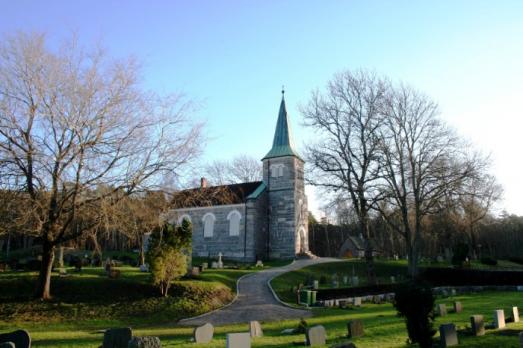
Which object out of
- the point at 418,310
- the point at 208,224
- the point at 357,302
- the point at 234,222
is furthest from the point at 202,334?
the point at 208,224

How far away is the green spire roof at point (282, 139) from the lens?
Answer: 38844 mm

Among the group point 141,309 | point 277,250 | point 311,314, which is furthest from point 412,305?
point 277,250

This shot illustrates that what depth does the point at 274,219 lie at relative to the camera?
1503 inches

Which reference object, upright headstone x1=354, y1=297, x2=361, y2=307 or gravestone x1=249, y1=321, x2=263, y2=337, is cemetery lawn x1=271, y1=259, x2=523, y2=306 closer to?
upright headstone x1=354, y1=297, x2=361, y2=307

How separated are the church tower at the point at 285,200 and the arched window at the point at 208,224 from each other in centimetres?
555

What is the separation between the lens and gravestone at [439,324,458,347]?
29.7 feet

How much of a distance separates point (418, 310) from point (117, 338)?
6.53 m

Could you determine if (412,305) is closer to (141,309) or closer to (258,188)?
(141,309)

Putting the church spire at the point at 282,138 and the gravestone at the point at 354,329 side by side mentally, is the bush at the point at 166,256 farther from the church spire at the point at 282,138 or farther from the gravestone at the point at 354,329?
the church spire at the point at 282,138

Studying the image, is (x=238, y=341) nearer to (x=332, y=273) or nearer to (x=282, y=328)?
(x=282, y=328)

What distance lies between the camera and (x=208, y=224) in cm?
3947

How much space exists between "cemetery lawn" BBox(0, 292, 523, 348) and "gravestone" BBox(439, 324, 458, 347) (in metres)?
0.31

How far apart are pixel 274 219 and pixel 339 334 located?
27071 mm

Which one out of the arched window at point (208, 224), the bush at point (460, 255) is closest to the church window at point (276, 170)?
the arched window at point (208, 224)
